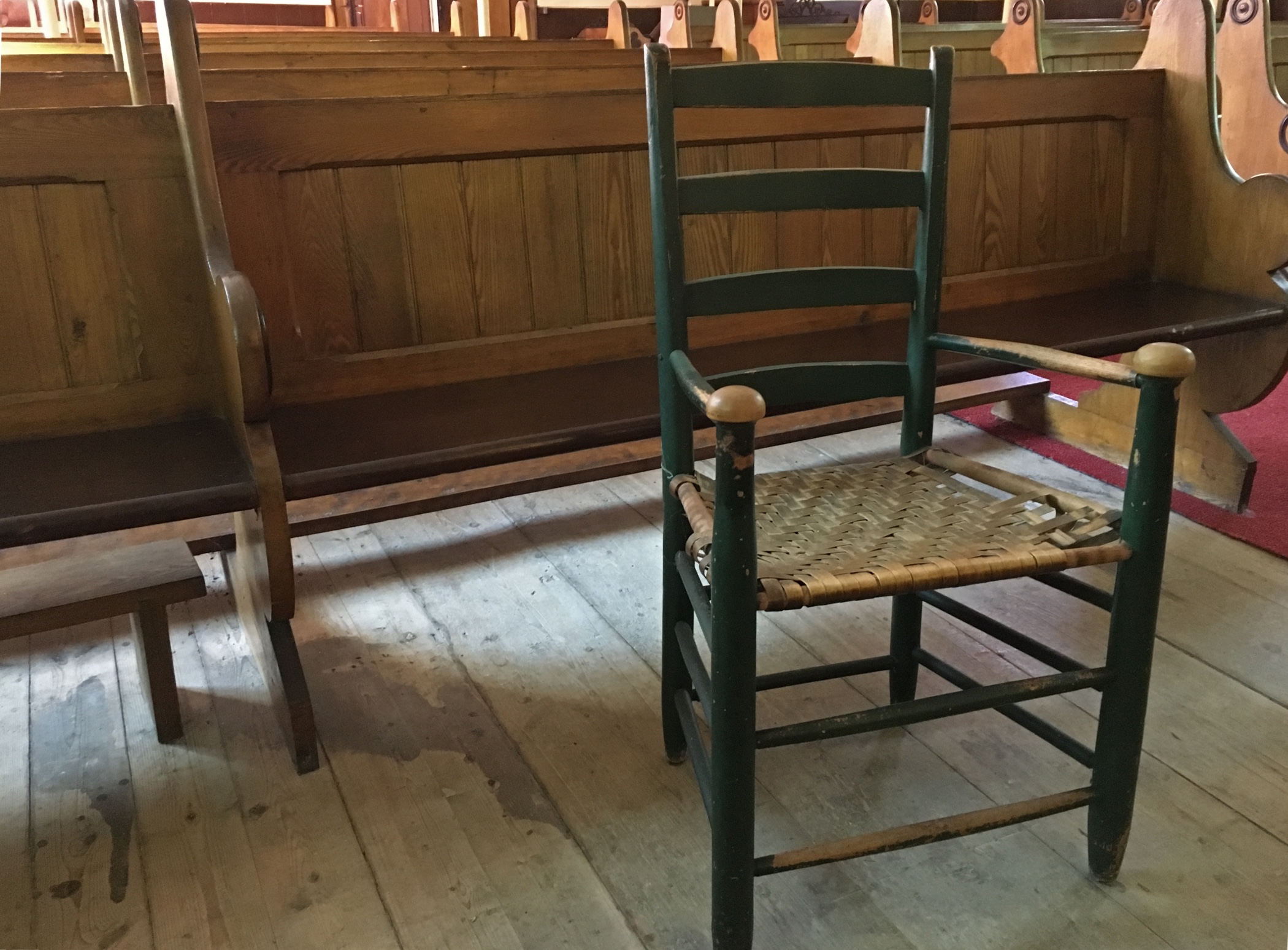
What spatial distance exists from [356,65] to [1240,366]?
2072 mm

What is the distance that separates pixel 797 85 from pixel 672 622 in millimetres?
681

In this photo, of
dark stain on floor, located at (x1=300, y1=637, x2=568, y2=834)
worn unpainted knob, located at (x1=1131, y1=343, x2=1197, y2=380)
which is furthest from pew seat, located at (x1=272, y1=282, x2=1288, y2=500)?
worn unpainted knob, located at (x1=1131, y1=343, x2=1197, y2=380)

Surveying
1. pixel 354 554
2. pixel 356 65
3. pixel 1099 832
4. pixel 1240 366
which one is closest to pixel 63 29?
pixel 356 65

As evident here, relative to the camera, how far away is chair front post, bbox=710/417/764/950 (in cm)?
98

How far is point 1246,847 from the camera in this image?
1289mm

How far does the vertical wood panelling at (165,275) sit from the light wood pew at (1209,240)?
6.43 ft

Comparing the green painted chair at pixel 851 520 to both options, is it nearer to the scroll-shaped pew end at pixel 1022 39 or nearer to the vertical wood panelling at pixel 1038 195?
the vertical wood panelling at pixel 1038 195

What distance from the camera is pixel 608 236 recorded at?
1906 millimetres

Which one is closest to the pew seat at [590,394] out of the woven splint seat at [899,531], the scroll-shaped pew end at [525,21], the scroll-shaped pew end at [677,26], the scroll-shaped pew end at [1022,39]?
the woven splint seat at [899,531]

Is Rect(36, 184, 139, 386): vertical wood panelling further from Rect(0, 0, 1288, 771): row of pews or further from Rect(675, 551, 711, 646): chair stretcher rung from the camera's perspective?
Rect(675, 551, 711, 646): chair stretcher rung

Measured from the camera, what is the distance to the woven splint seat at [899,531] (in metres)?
1.04

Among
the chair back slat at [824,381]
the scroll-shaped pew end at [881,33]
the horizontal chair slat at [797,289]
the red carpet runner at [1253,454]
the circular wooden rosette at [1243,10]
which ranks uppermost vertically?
the circular wooden rosette at [1243,10]

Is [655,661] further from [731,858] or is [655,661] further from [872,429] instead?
[872,429]

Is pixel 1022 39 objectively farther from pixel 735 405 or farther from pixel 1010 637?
pixel 735 405
